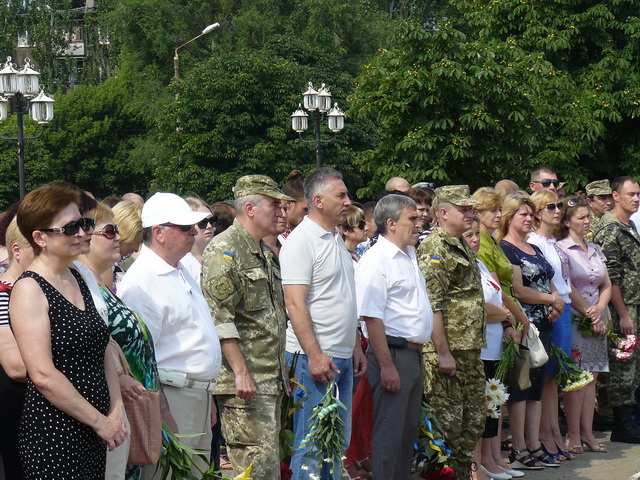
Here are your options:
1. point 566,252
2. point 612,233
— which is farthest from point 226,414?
point 612,233

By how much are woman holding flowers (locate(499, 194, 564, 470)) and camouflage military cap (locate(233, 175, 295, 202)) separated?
9.83 ft

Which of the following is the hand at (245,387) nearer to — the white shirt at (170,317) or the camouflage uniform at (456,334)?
the white shirt at (170,317)

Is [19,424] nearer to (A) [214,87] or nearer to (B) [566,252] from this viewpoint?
(B) [566,252]

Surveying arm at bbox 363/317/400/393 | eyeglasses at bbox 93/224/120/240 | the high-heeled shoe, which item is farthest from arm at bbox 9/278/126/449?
the high-heeled shoe

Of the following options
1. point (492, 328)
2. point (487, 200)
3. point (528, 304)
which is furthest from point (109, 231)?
point (528, 304)

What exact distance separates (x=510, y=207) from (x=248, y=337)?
11.3 feet

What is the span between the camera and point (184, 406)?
500 centimetres

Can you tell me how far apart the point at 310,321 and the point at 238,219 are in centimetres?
77

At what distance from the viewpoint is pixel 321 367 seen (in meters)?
6.00

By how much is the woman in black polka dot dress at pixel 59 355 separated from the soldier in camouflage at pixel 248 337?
4.74 ft

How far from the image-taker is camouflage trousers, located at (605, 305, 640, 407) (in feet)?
31.7

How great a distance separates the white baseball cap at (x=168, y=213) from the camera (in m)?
5.03

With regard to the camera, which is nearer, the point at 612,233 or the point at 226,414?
the point at 226,414

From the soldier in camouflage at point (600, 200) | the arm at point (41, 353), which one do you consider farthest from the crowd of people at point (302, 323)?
the soldier in camouflage at point (600, 200)
